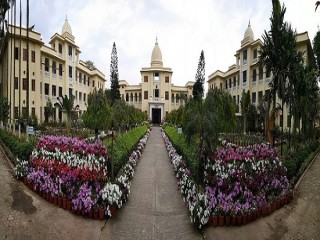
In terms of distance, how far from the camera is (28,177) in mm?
7098

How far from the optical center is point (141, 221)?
5824mm

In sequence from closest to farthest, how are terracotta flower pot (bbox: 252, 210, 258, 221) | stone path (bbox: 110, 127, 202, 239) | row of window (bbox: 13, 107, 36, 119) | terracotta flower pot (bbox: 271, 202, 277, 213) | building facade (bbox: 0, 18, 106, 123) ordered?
stone path (bbox: 110, 127, 202, 239), terracotta flower pot (bbox: 252, 210, 258, 221), terracotta flower pot (bbox: 271, 202, 277, 213), row of window (bbox: 13, 107, 36, 119), building facade (bbox: 0, 18, 106, 123)

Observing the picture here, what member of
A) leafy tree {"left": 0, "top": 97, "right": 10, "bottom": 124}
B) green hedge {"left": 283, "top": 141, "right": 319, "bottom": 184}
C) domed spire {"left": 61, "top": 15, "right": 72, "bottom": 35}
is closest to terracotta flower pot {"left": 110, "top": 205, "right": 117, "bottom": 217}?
green hedge {"left": 283, "top": 141, "right": 319, "bottom": 184}

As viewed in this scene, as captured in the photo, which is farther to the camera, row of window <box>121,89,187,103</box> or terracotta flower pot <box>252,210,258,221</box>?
row of window <box>121,89,187,103</box>

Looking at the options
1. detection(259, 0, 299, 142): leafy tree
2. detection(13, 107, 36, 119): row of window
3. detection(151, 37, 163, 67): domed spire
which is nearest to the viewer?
detection(259, 0, 299, 142): leafy tree

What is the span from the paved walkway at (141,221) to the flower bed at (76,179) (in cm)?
27

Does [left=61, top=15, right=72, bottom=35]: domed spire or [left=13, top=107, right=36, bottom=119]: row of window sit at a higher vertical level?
[left=61, top=15, right=72, bottom=35]: domed spire

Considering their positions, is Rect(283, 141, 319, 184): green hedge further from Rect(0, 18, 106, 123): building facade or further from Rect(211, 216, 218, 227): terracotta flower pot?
Rect(0, 18, 106, 123): building facade

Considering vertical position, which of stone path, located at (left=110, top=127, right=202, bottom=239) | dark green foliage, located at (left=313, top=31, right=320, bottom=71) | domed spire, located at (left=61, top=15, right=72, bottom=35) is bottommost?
stone path, located at (left=110, top=127, right=202, bottom=239)

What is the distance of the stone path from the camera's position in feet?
17.4

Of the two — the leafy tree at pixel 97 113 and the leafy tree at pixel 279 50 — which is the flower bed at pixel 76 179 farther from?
the leafy tree at pixel 279 50

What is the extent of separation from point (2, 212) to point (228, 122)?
8.15m

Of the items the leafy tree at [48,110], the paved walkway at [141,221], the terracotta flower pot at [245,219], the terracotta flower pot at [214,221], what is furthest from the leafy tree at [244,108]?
the leafy tree at [48,110]

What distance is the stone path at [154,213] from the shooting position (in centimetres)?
531
